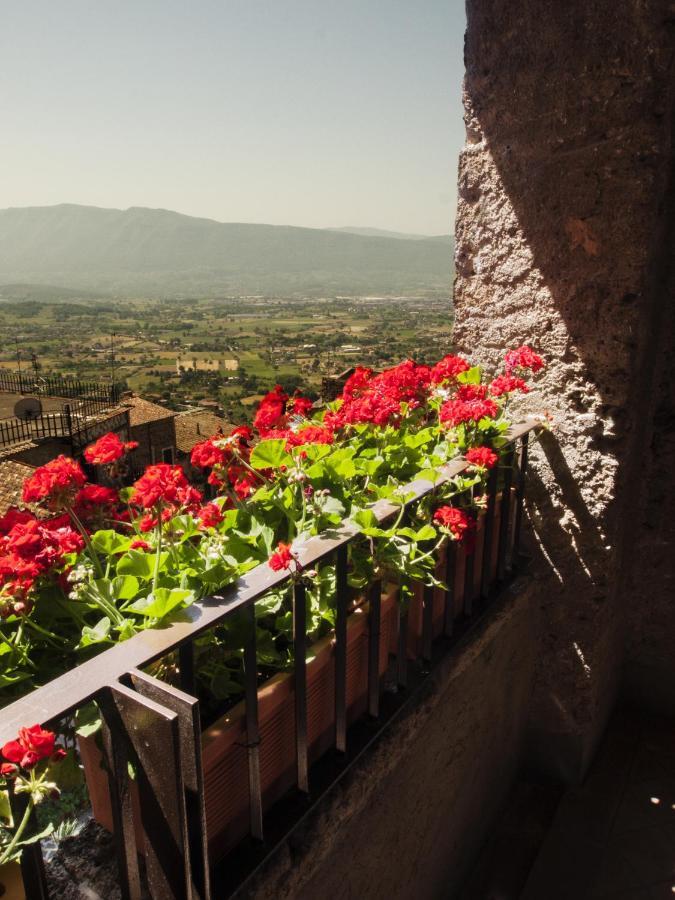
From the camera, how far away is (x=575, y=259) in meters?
2.26

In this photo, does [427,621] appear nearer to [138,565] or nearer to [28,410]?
[138,565]

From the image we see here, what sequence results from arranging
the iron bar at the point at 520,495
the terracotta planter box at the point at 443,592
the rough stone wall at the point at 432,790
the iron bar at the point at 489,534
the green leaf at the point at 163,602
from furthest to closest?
the iron bar at the point at 520,495
the iron bar at the point at 489,534
the terracotta planter box at the point at 443,592
the rough stone wall at the point at 432,790
the green leaf at the point at 163,602

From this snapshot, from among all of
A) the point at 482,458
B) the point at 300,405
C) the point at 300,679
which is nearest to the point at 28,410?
the point at 300,405

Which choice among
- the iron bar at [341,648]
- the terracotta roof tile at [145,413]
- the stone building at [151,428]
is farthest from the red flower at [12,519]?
the terracotta roof tile at [145,413]

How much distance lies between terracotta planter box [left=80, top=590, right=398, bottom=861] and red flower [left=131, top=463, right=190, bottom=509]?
414mm

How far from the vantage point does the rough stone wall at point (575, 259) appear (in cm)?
211

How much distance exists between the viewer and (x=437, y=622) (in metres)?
2.00

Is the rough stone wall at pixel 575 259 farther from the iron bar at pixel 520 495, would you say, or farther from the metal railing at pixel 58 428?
the metal railing at pixel 58 428

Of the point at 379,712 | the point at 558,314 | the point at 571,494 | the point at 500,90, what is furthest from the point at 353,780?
the point at 500,90

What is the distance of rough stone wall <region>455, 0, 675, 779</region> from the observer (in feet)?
6.91

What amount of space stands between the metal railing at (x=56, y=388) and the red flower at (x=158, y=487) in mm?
17014

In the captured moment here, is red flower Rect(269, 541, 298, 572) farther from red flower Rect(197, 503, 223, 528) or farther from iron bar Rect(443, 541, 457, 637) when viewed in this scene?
iron bar Rect(443, 541, 457, 637)

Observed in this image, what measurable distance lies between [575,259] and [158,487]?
1837 mm

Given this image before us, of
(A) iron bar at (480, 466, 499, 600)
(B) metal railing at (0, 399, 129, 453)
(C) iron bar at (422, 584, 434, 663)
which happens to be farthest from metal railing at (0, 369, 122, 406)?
(C) iron bar at (422, 584, 434, 663)
